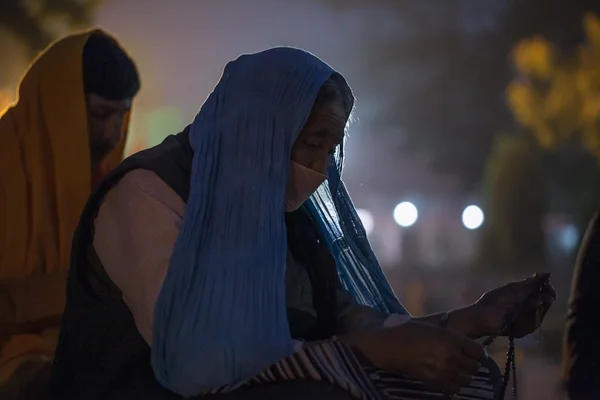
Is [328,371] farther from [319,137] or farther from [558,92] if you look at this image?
[558,92]

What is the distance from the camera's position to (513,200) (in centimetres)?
342

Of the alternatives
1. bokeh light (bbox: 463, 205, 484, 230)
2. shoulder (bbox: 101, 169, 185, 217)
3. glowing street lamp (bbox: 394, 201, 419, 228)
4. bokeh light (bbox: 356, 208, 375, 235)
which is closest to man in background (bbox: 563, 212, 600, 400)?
shoulder (bbox: 101, 169, 185, 217)

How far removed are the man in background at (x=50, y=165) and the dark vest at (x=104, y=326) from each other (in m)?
0.45

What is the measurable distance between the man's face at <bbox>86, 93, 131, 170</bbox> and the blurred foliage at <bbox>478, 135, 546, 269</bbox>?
197 cm

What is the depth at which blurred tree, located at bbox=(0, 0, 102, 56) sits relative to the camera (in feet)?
9.75

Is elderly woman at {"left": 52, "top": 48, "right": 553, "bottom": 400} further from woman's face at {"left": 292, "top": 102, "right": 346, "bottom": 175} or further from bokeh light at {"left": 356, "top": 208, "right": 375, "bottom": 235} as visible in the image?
bokeh light at {"left": 356, "top": 208, "right": 375, "bottom": 235}

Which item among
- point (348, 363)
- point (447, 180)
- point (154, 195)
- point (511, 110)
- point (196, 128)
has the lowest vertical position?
point (348, 363)

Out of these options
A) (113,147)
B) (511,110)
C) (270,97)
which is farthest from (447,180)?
(270,97)

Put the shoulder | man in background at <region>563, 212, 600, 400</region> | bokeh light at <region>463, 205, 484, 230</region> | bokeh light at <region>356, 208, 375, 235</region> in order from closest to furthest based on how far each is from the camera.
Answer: the shoulder < man in background at <region>563, 212, 600, 400</region> < bokeh light at <region>356, 208, 375, 235</region> < bokeh light at <region>463, 205, 484, 230</region>

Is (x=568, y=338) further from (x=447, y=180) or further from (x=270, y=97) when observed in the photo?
(x=447, y=180)

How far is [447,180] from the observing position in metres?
3.44

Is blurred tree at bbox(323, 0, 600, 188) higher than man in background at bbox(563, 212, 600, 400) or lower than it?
higher

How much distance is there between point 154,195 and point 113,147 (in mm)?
987

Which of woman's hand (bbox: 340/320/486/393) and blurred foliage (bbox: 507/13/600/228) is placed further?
blurred foliage (bbox: 507/13/600/228)
